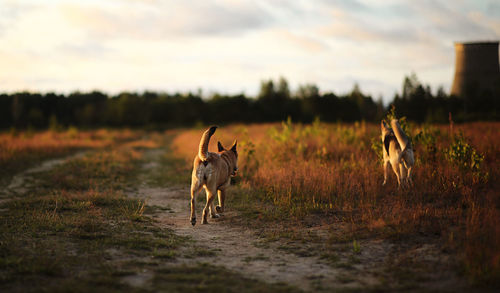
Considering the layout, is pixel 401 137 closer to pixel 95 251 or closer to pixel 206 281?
pixel 206 281

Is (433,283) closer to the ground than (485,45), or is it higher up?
closer to the ground

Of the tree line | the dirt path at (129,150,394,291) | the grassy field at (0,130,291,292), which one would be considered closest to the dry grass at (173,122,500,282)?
the dirt path at (129,150,394,291)

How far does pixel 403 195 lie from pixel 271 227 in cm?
343

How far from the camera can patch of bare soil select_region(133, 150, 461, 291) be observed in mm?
4433

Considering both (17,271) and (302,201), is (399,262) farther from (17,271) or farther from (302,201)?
(17,271)

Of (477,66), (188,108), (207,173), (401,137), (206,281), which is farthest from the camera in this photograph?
(188,108)

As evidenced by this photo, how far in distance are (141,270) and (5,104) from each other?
77.5 m

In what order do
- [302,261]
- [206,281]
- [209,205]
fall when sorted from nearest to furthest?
1. [206,281]
2. [302,261]
3. [209,205]

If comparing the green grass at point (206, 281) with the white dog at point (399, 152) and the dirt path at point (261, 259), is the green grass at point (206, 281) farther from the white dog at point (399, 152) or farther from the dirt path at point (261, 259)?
the white dog at point (399, 152)

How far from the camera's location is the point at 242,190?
37.1 feet

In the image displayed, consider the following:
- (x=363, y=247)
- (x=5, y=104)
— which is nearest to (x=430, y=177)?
(x=363, y=247)

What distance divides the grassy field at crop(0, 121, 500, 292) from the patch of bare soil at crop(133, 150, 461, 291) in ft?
0.10

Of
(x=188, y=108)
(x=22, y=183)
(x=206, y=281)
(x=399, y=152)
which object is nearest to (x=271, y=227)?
(x=206, y=281)

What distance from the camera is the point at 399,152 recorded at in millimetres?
8945
